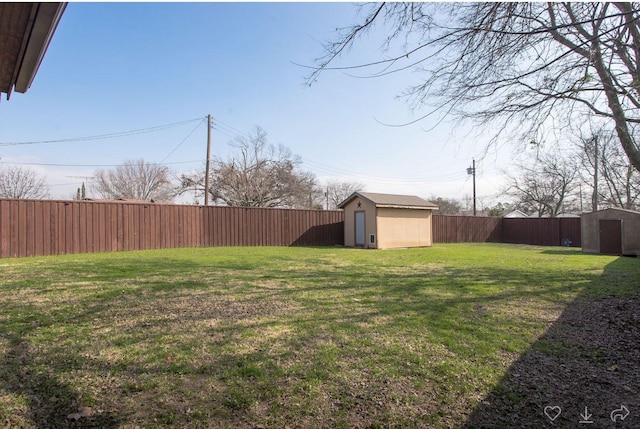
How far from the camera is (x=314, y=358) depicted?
9.37 ft

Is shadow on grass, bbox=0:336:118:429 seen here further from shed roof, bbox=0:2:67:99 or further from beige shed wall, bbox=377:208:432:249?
beige shed wall, bbox=377:208:432:249

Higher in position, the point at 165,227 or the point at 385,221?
the point at 385,221

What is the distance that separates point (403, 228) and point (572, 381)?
44.8 ft

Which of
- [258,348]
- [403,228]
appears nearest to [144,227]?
[403,228]

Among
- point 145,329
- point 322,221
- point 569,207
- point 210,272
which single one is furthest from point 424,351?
point 569,207

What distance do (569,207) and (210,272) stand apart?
38.2m

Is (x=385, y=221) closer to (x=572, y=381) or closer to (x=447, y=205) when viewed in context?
(x=572, y=381)

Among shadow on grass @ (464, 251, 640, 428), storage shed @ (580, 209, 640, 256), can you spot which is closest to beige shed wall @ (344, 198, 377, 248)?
storage shed @ (580, 209, 640, 256)

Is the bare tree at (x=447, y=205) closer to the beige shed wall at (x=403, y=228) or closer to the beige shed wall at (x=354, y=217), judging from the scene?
the beige shed wall at (x=403, y=228)

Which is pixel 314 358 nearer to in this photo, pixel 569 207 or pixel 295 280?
pixel 295 280

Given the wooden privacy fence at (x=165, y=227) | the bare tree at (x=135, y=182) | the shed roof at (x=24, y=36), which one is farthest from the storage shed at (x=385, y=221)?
the bare tree at (x=135, y=182)

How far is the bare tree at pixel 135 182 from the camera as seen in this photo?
3203 centimetres

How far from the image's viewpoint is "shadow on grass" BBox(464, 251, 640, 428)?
2129 mm

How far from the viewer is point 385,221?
15.3 m
